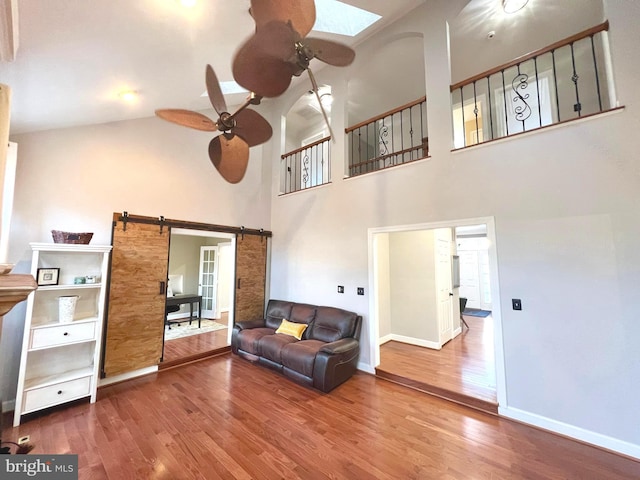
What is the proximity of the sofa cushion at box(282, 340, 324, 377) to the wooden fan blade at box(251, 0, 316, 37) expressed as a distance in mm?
3320

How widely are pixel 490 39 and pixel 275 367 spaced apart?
599 cm

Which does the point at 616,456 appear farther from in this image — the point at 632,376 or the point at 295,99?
the point at 295,99

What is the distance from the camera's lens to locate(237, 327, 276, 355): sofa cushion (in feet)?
13.5

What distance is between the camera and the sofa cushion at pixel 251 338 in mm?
4129

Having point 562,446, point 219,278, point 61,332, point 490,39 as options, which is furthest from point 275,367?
point 490,39

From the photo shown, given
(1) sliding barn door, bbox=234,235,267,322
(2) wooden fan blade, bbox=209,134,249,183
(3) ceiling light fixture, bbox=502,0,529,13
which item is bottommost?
(1) sliding barn door, bbox=234,235,267,322

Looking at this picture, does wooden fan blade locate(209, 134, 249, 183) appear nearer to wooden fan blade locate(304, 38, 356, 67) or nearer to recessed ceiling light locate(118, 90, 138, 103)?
wooden fan blade locate(304, 38, 356, 67)

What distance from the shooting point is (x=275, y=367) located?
3836 mm

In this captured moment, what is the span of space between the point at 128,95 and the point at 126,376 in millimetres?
3582

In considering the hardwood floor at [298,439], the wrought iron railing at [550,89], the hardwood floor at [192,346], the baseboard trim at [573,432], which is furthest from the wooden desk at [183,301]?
the wrought iron railing at [550,89]

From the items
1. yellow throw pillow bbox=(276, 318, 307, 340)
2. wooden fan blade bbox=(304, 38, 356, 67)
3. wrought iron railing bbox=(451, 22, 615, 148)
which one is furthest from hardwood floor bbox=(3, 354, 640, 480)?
wrought iron railing bbox=(451, 22, 615, 148)

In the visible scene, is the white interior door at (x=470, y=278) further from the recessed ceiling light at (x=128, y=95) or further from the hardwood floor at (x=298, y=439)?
the recessed ceiling light at (x=128, y=95)

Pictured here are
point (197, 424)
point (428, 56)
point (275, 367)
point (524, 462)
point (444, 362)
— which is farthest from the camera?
point (444, 362)

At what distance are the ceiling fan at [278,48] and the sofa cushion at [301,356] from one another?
300 cm
